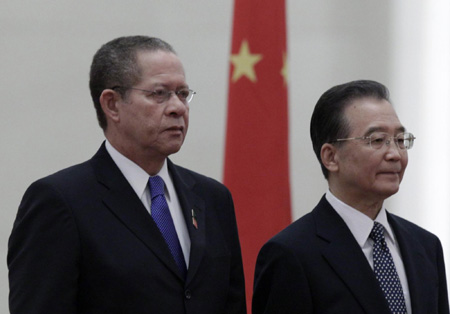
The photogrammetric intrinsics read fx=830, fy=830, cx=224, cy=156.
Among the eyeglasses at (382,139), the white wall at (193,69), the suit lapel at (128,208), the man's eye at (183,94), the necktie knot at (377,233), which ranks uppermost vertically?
the white wall at (193,69)

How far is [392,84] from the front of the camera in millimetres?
4598

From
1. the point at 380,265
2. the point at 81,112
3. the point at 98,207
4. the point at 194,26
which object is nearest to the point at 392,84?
the point at 194,26

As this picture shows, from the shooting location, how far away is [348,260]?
90.7 inches

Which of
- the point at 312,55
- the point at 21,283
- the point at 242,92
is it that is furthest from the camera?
the point at 312,55

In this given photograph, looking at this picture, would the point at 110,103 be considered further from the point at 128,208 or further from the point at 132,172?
the point at 128,208

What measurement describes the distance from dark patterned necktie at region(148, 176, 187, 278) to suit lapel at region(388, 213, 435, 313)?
634 millimetres

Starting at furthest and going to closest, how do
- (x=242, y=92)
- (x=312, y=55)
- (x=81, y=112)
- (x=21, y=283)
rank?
(x=312, y=55)
(x=81, y=112)
(x=242, y=92)
(x=21, y=283)

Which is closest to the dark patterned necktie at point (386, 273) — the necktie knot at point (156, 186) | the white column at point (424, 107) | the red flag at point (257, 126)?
the necktie knot at point (156, 186)

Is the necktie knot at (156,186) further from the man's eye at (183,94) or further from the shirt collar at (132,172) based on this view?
the man's eye at (183,94)

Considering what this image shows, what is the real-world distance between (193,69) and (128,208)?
7.32ft

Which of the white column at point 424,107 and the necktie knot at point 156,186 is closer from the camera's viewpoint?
the necktie knot at point 156,186

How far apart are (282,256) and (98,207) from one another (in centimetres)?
52

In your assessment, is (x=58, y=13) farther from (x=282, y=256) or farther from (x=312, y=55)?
(x=282, y=256)

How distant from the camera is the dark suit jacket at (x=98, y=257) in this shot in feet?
6.86
